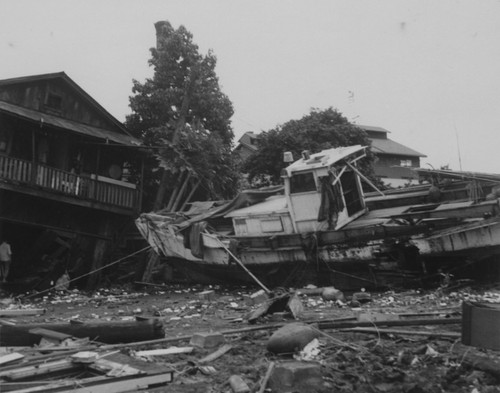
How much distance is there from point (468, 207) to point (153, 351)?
751cm

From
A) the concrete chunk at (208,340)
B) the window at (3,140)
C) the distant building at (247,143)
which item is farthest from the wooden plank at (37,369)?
the distant building at (247,143)

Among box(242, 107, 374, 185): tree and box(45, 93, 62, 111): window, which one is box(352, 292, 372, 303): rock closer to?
box(242, 107, 374, 185): tree

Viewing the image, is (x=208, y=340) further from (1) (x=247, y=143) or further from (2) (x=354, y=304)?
(1) (x=247, y=143)

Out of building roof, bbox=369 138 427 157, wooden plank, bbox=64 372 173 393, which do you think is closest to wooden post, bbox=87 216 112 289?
wooden plank, bbox=64 372 173 393

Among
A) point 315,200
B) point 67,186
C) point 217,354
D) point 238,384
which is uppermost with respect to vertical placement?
point 67,186

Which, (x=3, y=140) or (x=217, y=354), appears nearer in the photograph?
(x=217, y=354)

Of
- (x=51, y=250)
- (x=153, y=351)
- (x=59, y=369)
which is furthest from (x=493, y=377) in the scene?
(x=51, y=250)

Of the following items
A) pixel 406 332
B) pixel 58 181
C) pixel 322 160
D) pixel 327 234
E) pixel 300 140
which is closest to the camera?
pixel 406 332

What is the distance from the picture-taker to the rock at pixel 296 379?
12.8ft

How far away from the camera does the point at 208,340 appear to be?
5320 mm

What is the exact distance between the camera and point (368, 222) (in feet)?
38.6

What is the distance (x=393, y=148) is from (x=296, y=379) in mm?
40045

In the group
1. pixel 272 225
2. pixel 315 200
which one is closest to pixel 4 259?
pixel 272 225

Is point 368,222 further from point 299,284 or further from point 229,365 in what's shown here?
point 229,365
